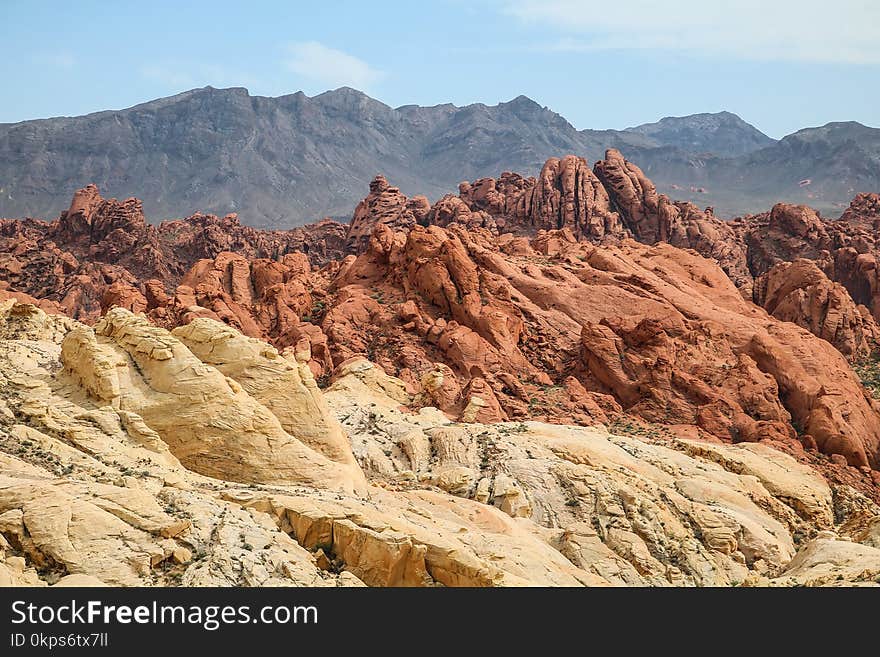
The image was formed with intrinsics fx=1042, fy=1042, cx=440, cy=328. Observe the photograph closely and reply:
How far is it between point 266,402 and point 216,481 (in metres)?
5.91

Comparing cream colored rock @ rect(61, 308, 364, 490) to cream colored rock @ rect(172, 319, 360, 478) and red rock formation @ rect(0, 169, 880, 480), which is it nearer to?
cream colored rock @ rect(172, 319, 360, 478)

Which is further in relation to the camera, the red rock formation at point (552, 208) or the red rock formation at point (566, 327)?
the red rock formation at point (552, 208)

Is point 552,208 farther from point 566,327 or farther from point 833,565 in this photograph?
point 833,565

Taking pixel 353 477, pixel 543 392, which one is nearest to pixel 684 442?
pixel 543 392

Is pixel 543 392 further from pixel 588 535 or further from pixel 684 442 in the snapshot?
pixel 588 535

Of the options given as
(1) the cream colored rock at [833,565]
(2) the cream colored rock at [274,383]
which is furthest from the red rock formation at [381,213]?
(1) the cream colored rock at [833,565]

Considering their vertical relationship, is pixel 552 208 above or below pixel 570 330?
above

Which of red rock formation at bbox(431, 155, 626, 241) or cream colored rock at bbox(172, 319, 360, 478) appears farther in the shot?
red rock formation at bbox(431, 155, 626, 241)

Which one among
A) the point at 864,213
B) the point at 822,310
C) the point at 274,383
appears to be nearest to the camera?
the point at 274,383

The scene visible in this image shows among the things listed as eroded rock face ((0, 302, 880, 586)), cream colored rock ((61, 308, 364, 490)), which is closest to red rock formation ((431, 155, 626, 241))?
eroded rock face ((0, 302, 880, 586))

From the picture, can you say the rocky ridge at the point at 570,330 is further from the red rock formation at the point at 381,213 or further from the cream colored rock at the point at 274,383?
the red rock formation at the point at 381,213

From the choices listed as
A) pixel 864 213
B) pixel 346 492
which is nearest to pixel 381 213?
pixel 864 213

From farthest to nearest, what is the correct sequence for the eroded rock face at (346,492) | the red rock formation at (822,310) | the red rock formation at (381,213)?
the red rock formation at (381,213) → the red rock formation at (822,310) → the eroded rock face at (346,492)

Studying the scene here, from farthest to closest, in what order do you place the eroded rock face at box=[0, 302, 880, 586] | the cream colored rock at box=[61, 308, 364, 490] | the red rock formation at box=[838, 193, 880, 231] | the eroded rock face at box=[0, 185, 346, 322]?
the red rock formation at box=[838, 193, 880, 231]
the eroded rock face at box=[0, 185, 346, 322]
the cream colored rock at box=[61, 308, 364, 490]
the eroded rock face at box=[0, 302, 880, 586]
